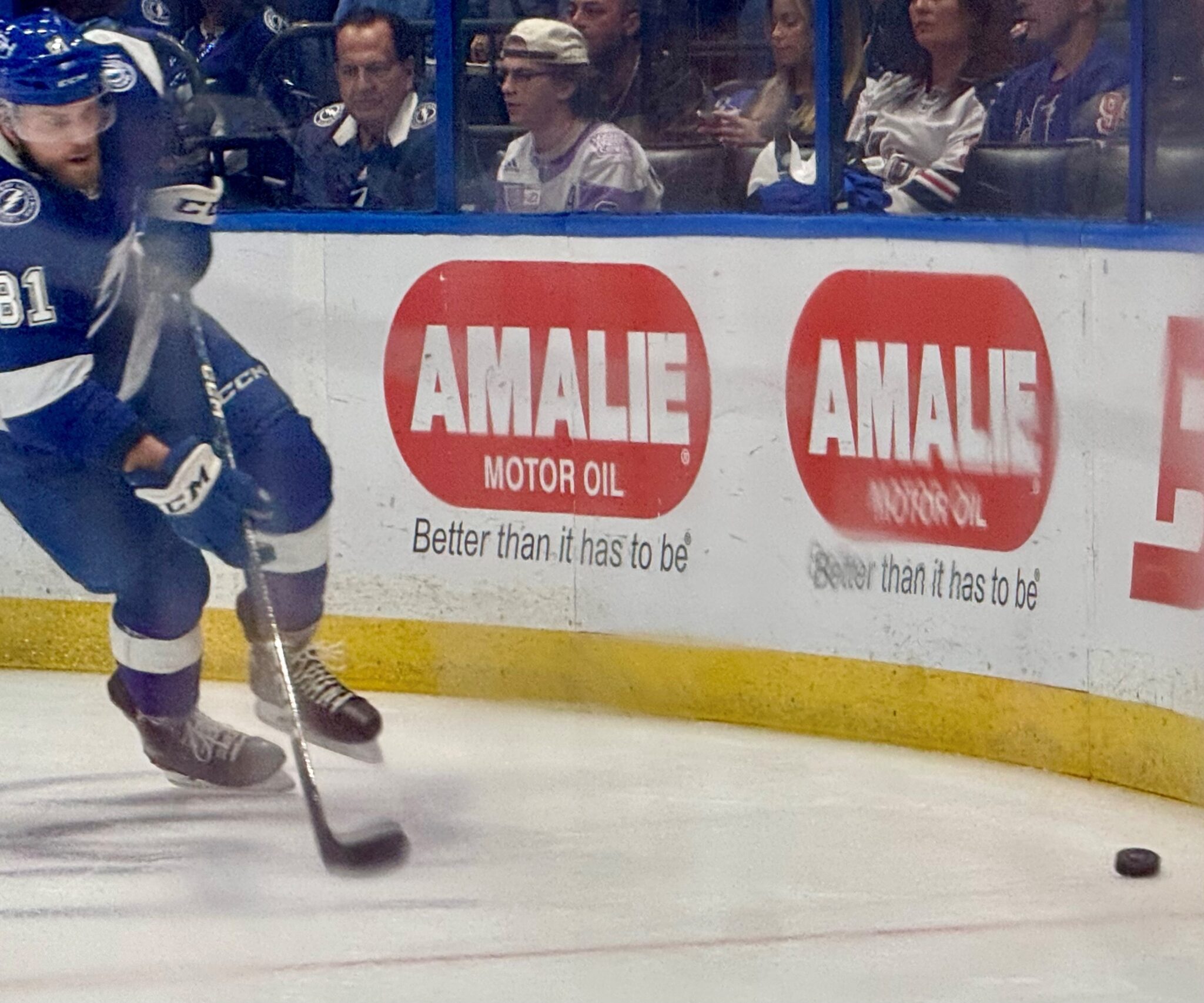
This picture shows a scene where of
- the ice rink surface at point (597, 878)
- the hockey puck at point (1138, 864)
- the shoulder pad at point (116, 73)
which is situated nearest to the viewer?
the ice rink surface at point (597, 878)

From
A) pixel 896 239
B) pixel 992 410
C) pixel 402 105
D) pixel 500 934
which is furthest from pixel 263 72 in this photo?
pixel 500 934

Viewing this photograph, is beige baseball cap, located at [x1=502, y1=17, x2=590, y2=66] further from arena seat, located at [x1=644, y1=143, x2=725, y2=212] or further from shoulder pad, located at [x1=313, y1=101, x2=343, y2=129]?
shoulder pad, located at [x1=313, y1=101, x2=343, y2=129]

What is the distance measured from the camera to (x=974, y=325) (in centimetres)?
434

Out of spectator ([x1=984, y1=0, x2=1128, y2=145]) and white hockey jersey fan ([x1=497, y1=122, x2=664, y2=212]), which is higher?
spectator ([x1=984, y1=0, x2=1128, y2=145])

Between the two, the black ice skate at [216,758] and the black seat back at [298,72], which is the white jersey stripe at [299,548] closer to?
the black ice skate at [216,758]

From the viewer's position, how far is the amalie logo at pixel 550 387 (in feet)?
15.7

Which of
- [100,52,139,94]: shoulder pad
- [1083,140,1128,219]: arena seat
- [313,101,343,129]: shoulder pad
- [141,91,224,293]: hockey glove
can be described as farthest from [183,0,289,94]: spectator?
[1083,140,1128,219]: arena seat

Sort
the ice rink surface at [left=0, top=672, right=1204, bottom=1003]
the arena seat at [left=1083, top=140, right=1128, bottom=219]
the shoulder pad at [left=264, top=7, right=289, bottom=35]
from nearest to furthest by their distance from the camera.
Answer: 1. the ice rink surface at [left=0, top=672, right=1204, bottom=1003]
2. the arena seat at [left=1083, top=140, right=1128, bottom=219]
3. the shoulder pad at [left=264, top=7, right=289, bottom=35]

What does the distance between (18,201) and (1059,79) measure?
2116 millimetres

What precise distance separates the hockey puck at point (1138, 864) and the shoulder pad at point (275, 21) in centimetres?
293

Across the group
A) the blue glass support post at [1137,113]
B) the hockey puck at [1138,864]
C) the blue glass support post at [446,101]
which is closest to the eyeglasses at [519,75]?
the blue glass support post at [446,101]

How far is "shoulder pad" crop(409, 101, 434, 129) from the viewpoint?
5121 mm

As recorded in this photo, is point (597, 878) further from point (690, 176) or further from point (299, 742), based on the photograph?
point (690, 176)

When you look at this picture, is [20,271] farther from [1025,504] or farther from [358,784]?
[1025,504]
